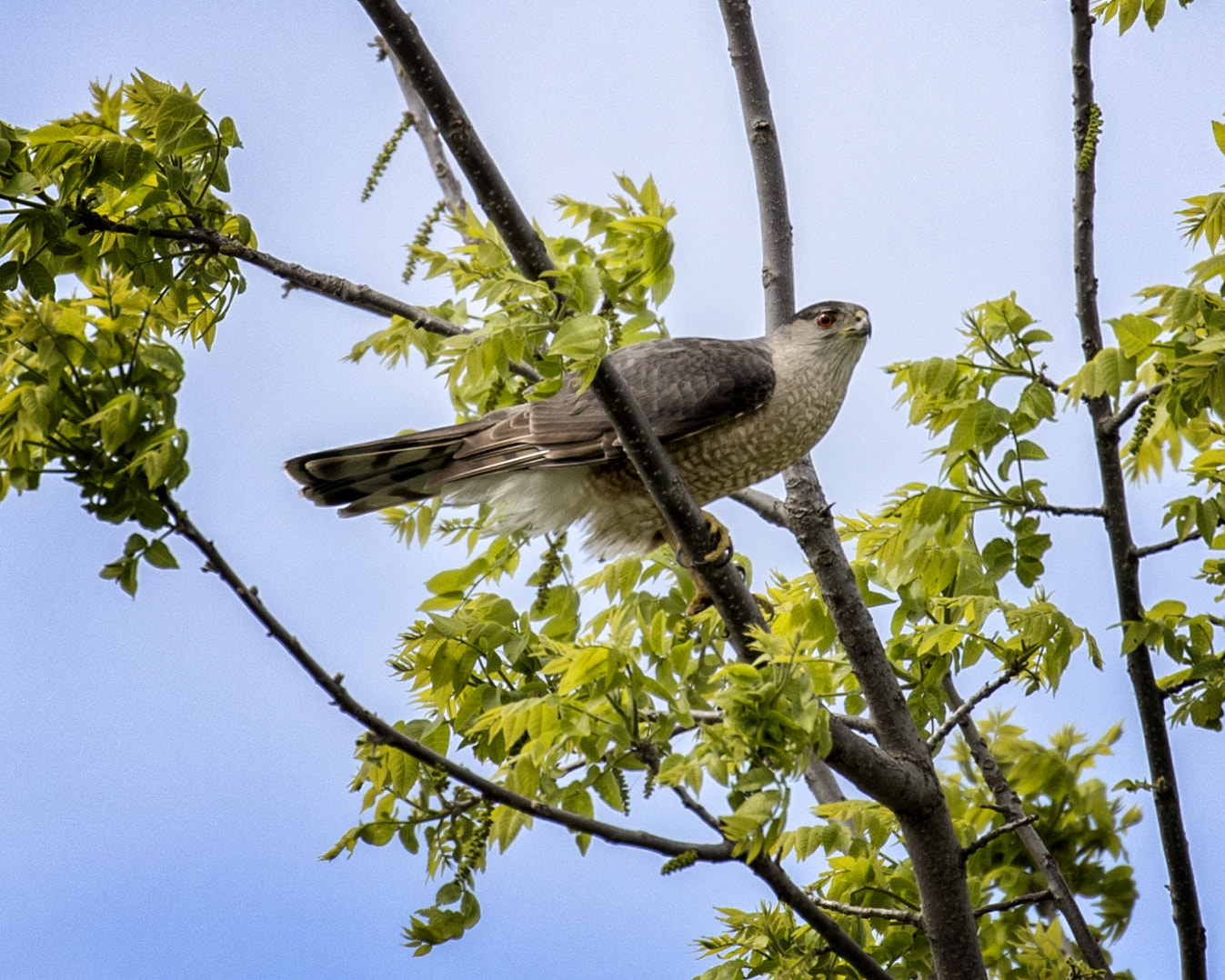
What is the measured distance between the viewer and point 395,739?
2.60 meters

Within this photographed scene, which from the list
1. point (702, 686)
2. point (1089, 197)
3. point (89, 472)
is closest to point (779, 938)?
point (702, 686)

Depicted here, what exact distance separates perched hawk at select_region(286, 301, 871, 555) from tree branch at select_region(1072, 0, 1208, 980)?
1120 millimetres

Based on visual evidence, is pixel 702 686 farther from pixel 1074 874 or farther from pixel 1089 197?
pixel 1074 874

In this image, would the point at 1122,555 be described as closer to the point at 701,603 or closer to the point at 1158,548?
the point at 1158,548

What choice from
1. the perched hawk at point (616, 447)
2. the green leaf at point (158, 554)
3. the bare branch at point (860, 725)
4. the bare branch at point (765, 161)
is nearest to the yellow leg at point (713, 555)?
the perched hawk at point (616, 447)

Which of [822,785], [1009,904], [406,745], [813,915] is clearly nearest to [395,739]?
[406,745]

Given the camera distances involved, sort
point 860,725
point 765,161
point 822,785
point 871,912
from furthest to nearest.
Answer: point 765,161 < point 822,785 < point 860,725 < point 871,912

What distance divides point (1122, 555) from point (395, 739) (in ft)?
8.50

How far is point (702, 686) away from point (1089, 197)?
2.13 metres

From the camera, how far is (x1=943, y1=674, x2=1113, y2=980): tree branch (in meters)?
4.05

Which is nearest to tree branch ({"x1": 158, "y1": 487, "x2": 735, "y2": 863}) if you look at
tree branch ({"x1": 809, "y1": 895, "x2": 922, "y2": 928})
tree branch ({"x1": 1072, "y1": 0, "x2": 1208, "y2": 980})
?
tree branch ({"x1": 809, "y1": 895, "x2": 922, "y2": 928})

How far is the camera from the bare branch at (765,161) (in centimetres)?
490

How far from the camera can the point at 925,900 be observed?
371cm

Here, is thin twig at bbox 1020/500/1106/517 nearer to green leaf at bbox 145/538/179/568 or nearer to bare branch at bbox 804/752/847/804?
bare branch at bbox 804/752/847/804
